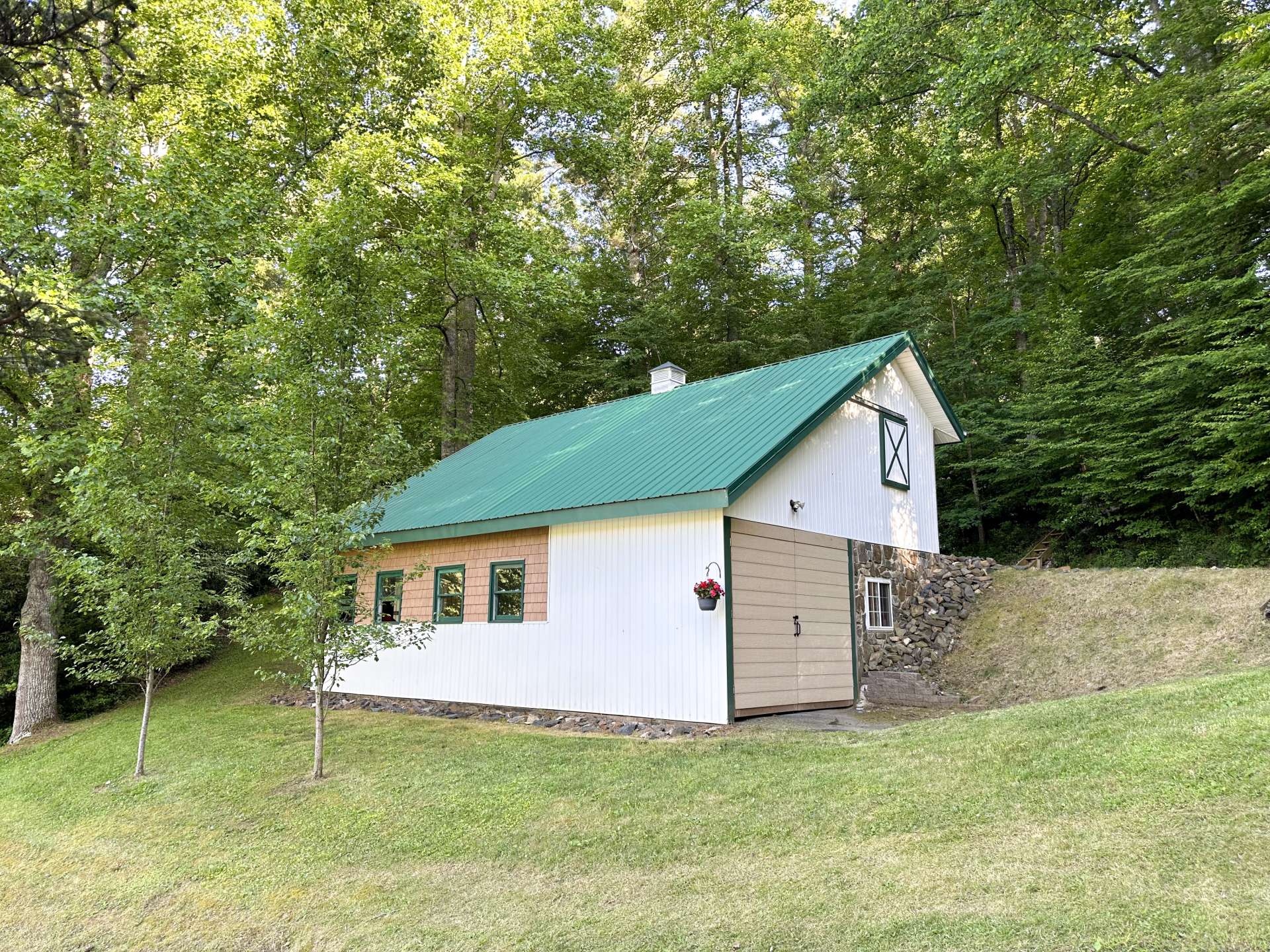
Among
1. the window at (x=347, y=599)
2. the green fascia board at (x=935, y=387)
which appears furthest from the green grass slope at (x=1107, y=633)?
the window at (x=347, y=599)

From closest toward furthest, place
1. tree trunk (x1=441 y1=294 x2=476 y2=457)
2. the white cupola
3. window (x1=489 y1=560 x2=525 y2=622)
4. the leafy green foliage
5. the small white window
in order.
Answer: the leafy green foliage → window (x1=489 y1=560 x2=525 y2=622) → the small white window → the white cupola → tree trunk (x1=441 y1=294 x2=476 y2=457)

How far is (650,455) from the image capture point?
10711 millimetres

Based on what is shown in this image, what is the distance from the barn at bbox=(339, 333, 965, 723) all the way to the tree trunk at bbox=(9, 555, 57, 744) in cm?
614

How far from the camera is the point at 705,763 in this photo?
7.01 meters

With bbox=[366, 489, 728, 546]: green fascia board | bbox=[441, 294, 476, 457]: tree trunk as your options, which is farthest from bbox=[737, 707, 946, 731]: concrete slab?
bbox=[441, 294, 476, 457]: tree trunk

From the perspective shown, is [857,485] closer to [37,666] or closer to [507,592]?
[507,592]

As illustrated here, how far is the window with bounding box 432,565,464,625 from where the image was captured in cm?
1218

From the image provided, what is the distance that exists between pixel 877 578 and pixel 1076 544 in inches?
326

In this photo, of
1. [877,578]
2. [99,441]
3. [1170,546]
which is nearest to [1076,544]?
[1170,546]

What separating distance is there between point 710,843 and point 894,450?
9.06 m

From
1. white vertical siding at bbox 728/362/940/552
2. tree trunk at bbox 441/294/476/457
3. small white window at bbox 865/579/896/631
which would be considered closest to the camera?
white vertical siding at bbox 728/362/940/552

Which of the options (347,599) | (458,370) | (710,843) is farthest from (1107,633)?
(458,370)

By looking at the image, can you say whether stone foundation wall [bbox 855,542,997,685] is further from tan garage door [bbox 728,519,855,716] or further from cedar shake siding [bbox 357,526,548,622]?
cedar shake siding [bbox 357,526,548,622]

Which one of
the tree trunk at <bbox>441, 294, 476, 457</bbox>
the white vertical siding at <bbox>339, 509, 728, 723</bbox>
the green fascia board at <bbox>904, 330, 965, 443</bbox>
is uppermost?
the tree trunk at <bbox>441, 294, 476, 457</bbox>
